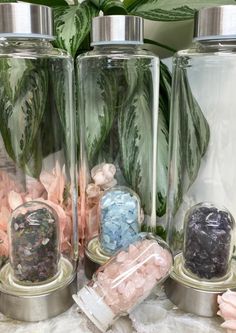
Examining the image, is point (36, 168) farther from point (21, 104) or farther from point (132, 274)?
point (132, 274)

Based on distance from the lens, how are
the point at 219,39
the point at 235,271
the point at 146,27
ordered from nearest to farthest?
the point at 219,39
the point at 235,271
the point at 146,27

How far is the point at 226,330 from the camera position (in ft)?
1.65

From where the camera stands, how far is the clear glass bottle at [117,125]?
59cm

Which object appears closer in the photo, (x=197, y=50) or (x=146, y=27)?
(x=197, y=50)

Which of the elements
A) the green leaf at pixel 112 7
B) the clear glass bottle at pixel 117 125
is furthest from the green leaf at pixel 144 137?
the green leaf at pixel 112 7

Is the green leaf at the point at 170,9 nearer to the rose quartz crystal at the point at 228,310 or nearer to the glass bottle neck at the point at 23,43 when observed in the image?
the glass bottle neck at the point at 23,43

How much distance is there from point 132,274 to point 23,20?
319mm

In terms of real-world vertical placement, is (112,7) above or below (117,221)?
above

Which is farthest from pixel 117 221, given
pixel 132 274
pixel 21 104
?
pixel 21 104

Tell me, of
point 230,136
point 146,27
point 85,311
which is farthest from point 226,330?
point 146,27

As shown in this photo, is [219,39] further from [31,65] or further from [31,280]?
[31,280]

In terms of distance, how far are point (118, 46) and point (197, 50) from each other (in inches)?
4.1

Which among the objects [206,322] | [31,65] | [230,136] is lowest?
[206,322]

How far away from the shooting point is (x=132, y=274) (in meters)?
0.51
